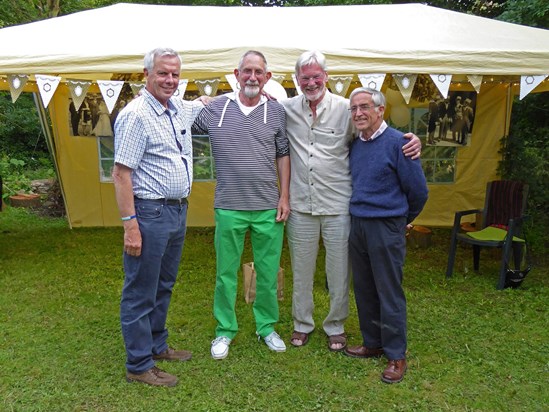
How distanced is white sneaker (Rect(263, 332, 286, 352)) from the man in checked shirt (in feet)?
2.18

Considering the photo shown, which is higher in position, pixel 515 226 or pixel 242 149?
pixel 242 149

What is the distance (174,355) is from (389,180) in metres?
1.63

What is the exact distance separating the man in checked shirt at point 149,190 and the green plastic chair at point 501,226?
115 inches

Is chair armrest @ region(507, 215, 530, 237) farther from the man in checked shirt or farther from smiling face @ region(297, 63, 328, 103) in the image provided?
the man in checked shirt

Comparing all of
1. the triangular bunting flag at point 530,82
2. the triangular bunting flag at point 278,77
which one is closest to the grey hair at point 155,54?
the triangular bunting flag at point 278,77

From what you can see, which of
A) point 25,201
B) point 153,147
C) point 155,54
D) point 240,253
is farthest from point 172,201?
point 25,201

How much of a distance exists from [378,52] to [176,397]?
9.45ft

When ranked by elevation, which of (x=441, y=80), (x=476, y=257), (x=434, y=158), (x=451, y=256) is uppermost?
(x=441, y=80)

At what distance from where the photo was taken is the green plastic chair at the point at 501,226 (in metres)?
4.33

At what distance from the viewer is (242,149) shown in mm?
2805

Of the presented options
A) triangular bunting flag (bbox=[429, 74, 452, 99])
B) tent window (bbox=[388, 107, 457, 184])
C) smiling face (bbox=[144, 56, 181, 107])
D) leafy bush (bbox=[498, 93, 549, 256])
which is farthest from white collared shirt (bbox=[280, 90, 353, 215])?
tent window (bbox=[388, 107, 457, 184])

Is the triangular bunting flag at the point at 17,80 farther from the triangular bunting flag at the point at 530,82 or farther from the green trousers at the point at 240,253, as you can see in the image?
the triangular bunting flag at the point at 530,82

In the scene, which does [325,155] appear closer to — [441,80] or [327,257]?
[327,257]

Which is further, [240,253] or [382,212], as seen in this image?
[240,253]
